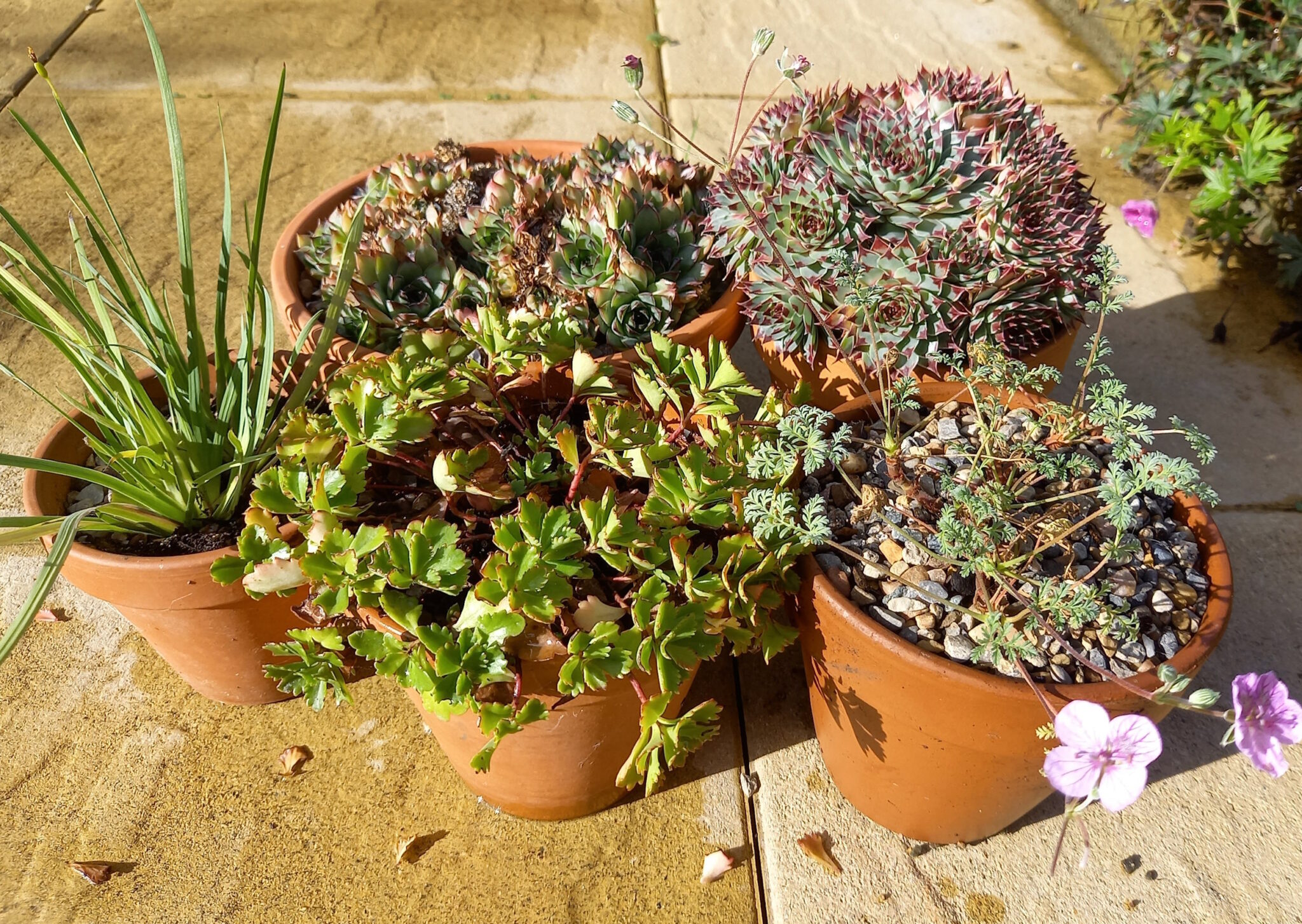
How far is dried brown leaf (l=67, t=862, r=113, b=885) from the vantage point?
5.39ft

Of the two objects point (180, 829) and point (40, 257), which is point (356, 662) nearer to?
point (180, 829)

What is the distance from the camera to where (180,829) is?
1.72m

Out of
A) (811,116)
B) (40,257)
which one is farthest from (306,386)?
(811,116)

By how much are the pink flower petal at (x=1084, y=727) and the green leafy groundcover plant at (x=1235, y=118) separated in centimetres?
225

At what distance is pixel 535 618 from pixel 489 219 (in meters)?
1.03

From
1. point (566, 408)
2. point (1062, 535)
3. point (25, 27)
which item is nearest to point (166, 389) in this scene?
point (566, 408)

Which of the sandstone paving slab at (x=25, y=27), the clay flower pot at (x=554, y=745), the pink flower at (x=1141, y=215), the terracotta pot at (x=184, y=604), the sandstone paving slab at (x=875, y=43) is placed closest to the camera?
the clay flower pot at (x=554, y=745)

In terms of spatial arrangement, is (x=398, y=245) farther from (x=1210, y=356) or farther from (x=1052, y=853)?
(x=1210, y=356)

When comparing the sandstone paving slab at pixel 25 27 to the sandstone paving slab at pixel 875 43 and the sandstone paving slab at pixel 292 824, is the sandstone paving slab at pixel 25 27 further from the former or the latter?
the sandstone paving slab at pixel 292 824

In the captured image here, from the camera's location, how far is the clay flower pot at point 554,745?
1.40 meters

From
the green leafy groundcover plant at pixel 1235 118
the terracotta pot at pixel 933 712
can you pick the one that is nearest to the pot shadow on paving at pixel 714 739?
the terracotta pot at pixel 933 712

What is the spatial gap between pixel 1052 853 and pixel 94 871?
1731 mm

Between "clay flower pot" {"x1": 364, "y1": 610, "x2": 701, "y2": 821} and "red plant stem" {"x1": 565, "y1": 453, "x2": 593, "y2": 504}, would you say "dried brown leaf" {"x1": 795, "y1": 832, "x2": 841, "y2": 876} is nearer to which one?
"clay flower pot" {"x1": 364, "y1": 610, "x2": 701, "y2": 821}

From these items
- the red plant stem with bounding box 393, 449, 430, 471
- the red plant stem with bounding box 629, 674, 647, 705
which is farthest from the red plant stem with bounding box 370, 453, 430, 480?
the red plant stem with bounding box 629, 674, 647, 705
